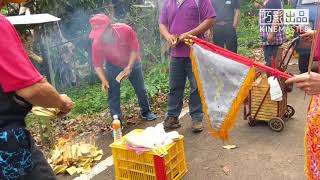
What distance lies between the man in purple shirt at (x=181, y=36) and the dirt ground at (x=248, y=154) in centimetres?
29

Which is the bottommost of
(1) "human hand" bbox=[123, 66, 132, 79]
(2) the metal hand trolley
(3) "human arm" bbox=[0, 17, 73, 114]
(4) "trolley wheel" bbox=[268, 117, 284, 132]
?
(4) "trolley wheel" bbox=[268, 117, 284, 132]

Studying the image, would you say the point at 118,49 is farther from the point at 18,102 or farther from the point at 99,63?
the point at 18,102

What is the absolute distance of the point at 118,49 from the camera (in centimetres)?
593

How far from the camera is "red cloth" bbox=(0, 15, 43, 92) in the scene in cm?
226

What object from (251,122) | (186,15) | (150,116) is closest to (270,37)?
(251,122)

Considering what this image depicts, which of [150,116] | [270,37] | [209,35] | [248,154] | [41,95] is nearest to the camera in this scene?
[41,95]

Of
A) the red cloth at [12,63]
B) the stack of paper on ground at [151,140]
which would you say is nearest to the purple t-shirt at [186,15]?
the stack of paper on ground at [151,140]

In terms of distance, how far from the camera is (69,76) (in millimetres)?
9656

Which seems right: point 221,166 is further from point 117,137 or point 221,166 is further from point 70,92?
point 70,92

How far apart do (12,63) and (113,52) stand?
3.69m

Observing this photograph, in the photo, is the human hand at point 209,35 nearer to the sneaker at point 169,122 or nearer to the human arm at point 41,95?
the sneaker at point 169,122

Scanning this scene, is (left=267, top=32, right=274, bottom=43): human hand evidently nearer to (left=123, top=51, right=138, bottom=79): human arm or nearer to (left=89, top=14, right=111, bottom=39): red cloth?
(left=123, top=51, right=138, bottom=79): human arm

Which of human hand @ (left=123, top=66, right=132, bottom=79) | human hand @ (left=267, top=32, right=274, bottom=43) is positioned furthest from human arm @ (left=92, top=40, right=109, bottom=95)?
human hand @ (left=267, top=32, right=274, bottom=43)

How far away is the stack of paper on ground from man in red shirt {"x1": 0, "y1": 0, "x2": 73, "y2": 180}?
4.70 feet
